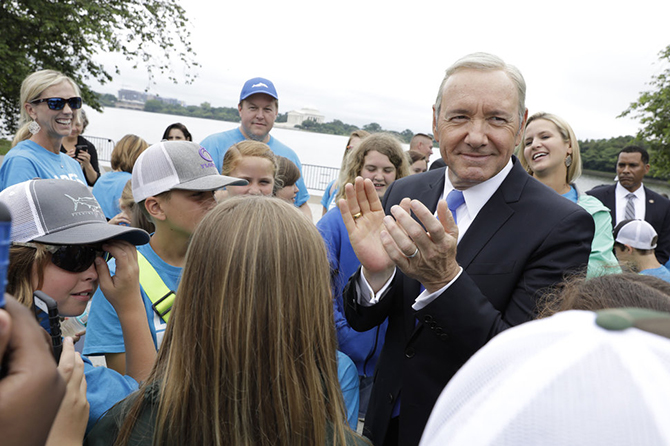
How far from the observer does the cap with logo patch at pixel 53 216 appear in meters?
1.75

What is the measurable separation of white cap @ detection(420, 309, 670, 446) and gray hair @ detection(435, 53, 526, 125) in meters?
1.69

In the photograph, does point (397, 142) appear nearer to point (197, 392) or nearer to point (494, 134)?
point (494, 134)

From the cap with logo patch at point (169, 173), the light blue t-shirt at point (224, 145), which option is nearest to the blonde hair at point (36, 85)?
the light blue t-shirt at point (224, 145)

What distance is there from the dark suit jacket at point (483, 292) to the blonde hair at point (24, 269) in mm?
1252

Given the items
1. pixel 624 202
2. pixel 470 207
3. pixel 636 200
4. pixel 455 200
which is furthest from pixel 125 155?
pixel 636 200

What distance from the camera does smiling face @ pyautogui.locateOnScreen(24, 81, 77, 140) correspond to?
13.5 ft

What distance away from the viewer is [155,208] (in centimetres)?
263

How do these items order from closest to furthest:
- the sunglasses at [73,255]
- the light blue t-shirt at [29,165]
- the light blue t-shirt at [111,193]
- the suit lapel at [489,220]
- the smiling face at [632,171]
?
the sunglasses at [73,255]
the suit lapel at [489,220]
the light blue t-shirt at [29,165]
the light blue t-shirt at [111,193]
the smiling face at [632,171]

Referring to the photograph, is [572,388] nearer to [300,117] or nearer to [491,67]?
[491,67]

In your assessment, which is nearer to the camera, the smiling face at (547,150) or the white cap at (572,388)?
the white cap at (572,388)

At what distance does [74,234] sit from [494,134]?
175cm

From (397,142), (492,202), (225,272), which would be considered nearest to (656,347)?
(225,272)

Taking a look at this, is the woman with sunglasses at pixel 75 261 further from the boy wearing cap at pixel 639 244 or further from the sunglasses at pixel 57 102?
the boy wearing cap at pixel 639 244

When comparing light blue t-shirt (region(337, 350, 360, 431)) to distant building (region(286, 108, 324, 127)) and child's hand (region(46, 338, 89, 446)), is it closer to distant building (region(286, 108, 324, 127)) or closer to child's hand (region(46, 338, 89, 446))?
child's hand (region(46, 338, 89, 446))
